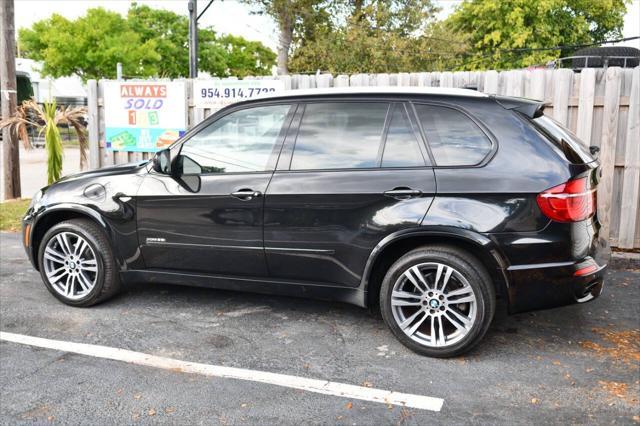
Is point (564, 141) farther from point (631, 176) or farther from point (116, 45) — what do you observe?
point (116, 45)

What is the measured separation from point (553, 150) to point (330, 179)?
145 cm

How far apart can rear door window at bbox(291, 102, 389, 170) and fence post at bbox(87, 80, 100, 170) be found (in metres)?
6.22

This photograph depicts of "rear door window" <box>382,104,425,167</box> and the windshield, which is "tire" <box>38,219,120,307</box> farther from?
the windshield

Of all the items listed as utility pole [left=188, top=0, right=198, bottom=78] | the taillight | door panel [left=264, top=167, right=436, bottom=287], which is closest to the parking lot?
door panel [left=264, top=167, right=436, bottom=287]

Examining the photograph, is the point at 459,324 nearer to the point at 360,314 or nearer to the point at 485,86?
the point at 360,314

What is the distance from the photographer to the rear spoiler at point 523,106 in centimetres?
400

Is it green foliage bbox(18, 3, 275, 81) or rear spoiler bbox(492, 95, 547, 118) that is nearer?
rear spoiler bbox(492, 95, 547, 118)

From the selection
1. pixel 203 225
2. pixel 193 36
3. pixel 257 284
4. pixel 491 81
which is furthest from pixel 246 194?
pixel 193 36

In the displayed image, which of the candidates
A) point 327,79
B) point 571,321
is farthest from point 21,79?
point 571,321

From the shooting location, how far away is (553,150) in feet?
12.6

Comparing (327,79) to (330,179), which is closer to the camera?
(330,179)

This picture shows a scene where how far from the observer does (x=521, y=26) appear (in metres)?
37.2

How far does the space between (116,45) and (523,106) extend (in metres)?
37.9

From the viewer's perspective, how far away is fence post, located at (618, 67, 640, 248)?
258 inches
